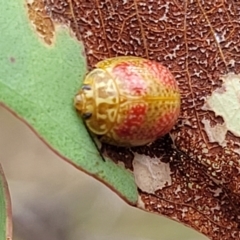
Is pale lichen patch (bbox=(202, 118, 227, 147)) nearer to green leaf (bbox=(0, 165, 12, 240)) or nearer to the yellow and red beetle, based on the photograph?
the yellow and red beetle

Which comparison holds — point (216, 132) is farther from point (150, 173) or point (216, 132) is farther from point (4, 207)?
point (4, 207)

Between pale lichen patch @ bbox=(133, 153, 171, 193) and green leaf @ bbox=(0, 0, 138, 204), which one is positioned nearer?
green leaf @ bbox=(0, 0, 138, 204)

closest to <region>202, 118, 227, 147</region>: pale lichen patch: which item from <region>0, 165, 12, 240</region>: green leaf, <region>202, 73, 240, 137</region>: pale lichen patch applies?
<region>202, 73, 240, 137</region>: pale lichen patch

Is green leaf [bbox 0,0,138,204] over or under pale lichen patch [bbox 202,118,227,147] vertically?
over

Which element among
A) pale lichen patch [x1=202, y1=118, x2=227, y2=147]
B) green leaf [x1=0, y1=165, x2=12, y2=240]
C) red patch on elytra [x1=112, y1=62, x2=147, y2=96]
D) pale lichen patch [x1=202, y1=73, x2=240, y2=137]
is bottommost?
pale lichen patch [x1=202, y1=118, x2=227, y2=147]

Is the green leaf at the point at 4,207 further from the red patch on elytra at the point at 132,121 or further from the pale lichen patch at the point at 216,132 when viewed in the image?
the pale lichen patch at the point at 216,132

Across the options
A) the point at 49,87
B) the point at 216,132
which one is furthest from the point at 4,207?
the point at 216,132
